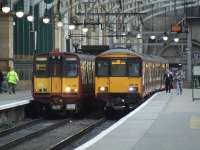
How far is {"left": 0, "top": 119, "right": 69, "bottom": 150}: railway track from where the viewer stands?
20.1 metres

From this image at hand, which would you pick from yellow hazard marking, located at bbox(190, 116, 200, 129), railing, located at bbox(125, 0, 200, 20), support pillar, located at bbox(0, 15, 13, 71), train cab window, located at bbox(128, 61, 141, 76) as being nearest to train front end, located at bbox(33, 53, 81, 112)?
train cab window, located at bbox(128, 61, 141, 76)

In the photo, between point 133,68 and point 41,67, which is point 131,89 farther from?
point 41,67

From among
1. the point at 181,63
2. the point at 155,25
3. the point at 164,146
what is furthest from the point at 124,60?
the point at 155,25

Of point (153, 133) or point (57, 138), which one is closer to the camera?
point (153, 133)

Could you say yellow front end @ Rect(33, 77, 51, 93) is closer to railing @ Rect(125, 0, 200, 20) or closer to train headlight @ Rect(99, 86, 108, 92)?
train headlight @ Rect(99, 86, 108, 92)

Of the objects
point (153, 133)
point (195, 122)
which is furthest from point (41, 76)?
point (153, 133)

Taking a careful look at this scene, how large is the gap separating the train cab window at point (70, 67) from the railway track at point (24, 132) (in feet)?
6.57

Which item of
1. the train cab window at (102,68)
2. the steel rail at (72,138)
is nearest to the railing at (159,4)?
the train cab window at (102,68)

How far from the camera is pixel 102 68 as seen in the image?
100ft

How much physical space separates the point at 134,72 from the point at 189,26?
32937mm

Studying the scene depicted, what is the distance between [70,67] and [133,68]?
2860 millimetres

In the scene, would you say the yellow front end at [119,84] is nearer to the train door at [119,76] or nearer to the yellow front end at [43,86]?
the train door at [119,76]

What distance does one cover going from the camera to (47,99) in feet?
95.8

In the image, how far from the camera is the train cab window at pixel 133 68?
3008 centimetres
